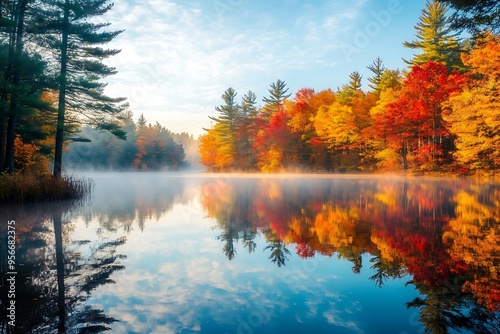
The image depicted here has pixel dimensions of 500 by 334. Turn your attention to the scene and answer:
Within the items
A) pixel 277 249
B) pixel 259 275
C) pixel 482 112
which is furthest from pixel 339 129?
pixel 259 275

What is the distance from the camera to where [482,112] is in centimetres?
2347

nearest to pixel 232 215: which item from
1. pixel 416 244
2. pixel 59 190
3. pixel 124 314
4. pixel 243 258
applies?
pixel 243 258

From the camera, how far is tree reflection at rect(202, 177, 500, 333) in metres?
4.00

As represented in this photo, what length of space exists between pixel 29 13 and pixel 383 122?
31.1 meters

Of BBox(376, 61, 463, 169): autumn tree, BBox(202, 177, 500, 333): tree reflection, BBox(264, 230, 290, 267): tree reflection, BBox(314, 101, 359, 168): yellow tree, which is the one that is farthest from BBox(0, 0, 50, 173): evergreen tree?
BBox(314, 101, 359, 168): yellow tree

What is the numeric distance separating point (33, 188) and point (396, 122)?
31.4m

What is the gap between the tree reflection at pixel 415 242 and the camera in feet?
13.1

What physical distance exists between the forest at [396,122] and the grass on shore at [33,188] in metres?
22.6

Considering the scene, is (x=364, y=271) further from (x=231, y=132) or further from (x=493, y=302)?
(x=231, y=132)

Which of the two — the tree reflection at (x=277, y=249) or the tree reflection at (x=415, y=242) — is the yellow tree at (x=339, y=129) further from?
the tree reflection at (x=277, y=249)

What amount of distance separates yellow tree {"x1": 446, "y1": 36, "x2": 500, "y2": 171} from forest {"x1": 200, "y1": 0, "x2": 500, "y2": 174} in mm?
67

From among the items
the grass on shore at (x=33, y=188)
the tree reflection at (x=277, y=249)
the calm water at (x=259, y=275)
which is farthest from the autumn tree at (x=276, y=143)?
the tree reflection at (x=277, y=249)

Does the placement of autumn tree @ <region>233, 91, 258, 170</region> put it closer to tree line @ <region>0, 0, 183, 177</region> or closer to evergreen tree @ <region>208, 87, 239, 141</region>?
evergreen tree @ <region>208, 87, 239, 141</region>

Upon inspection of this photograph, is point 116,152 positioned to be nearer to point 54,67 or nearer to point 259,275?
point 54,67
